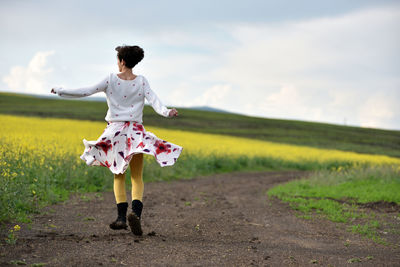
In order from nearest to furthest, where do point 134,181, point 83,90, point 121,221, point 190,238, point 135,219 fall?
1. point 135,219
2. point 83,90
3. point 121,221
4. point 134,181
5. point 190,238

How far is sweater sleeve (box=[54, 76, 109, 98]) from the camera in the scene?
5598 millimetres

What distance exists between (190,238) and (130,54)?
8.75ft

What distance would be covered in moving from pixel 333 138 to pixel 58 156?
4041 cm

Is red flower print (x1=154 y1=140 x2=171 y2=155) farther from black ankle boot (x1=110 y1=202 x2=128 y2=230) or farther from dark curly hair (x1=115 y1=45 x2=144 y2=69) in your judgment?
dark curly hair (x1=115 y1=45 x2=144 y2=69)

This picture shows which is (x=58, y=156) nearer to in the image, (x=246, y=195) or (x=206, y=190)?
(x=206, y=190)

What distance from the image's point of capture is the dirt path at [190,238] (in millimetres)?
4637

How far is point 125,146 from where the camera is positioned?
5.76m

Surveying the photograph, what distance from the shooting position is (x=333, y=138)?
47312mm

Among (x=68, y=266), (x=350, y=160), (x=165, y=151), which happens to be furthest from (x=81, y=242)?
(x=350, y=160)

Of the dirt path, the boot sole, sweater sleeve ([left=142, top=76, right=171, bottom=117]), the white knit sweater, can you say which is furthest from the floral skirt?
the dirt path

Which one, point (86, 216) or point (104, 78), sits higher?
point (104, 78)

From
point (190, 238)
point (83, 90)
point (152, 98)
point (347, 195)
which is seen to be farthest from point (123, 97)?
point (347, 195)

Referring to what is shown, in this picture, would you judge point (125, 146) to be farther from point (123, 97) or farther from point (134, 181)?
point (123, 97)

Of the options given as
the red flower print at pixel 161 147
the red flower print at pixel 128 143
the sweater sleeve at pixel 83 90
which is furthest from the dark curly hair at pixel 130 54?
the red flower print at pixel 161 147
